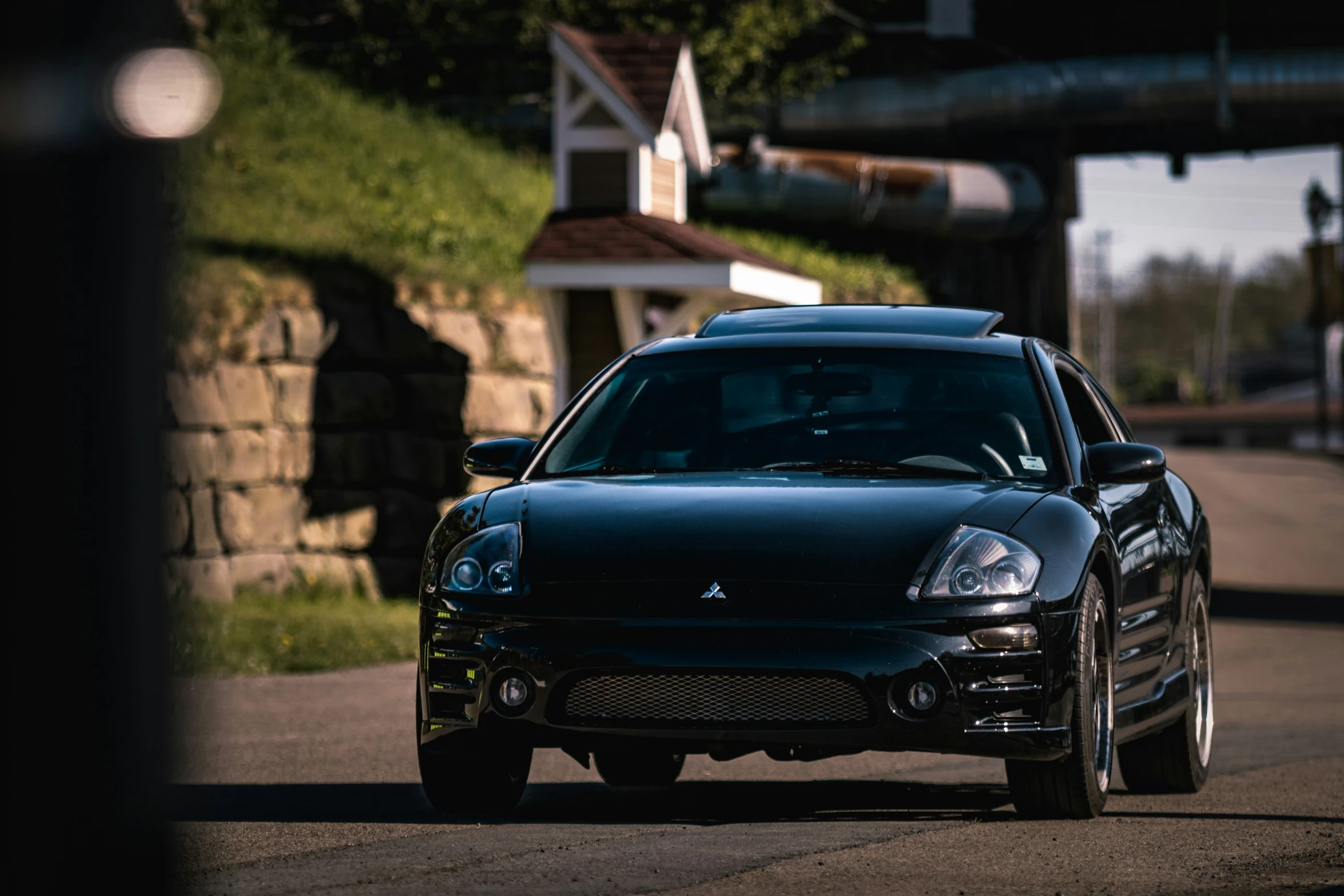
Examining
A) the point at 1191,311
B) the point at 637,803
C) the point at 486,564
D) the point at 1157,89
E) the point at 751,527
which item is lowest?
the point at 1191,311

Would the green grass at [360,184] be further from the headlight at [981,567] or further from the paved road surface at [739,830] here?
the headlight at [981,567]

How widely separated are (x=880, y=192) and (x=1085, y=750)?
28.2 meters

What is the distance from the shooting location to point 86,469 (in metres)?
2.02

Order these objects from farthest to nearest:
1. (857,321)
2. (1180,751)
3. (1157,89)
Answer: (1157,89) < (1180,751) < (857,321)

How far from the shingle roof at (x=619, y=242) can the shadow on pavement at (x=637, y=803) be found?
1148 cm

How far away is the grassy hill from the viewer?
850 inches

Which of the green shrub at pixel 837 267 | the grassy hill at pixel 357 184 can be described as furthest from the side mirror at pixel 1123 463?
the green shrub at pixel 837 267

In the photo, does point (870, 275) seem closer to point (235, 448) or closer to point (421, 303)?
point (421, 303)

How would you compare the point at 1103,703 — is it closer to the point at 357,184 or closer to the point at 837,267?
the point at 357,184

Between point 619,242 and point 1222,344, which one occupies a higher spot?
point 619,242

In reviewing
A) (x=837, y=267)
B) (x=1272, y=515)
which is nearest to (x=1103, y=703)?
(x=837, y=267)

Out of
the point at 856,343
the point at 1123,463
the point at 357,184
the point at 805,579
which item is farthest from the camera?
the point at 357,184

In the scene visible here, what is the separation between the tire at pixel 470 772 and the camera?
619 centimetres

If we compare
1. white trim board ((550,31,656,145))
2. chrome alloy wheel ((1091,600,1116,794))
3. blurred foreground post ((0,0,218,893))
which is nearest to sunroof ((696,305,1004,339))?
chrome alloy wheel ((1091,600,1116,794))
